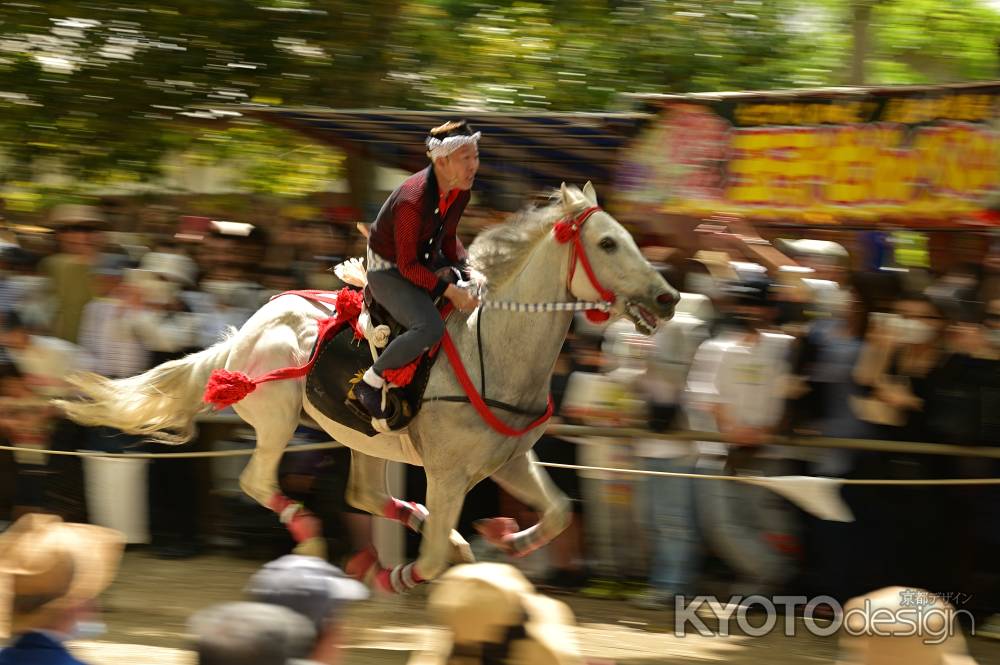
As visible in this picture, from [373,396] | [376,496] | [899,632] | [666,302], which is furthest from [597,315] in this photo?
[899,632]

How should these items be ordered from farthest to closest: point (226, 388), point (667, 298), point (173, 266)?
point (173, 266) → point (226, 388) → point (667, 298)

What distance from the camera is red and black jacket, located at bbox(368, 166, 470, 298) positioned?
6301 mm

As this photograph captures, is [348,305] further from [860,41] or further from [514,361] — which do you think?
[860,41]

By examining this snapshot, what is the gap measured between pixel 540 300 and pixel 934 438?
7.70 ft

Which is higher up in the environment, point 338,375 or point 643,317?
point 643,317

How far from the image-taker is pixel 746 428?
24.0 feet

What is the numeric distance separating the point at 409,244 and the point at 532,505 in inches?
60.6

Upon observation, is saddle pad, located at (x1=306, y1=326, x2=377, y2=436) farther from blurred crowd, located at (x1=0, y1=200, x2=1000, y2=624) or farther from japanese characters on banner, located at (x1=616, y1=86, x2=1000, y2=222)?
japanese characters on banner, located at (x1=616, y1=86, x2=1000, y2=222)

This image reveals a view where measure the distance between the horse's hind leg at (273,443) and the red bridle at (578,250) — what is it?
5.92ft

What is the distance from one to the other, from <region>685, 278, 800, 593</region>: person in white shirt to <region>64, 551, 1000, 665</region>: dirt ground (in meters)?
0.52

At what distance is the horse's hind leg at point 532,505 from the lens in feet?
21.6

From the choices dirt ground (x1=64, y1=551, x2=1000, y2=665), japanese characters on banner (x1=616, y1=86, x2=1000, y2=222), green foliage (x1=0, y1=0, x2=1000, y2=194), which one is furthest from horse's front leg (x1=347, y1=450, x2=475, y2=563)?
green foliage (x1=0, y1=0, x2=1000, y2=194)

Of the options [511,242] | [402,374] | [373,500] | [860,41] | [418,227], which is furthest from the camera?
[860,41]

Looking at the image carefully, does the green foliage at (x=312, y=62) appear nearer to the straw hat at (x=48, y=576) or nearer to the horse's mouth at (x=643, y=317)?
the horse's mouth at (x=643, y=317)
